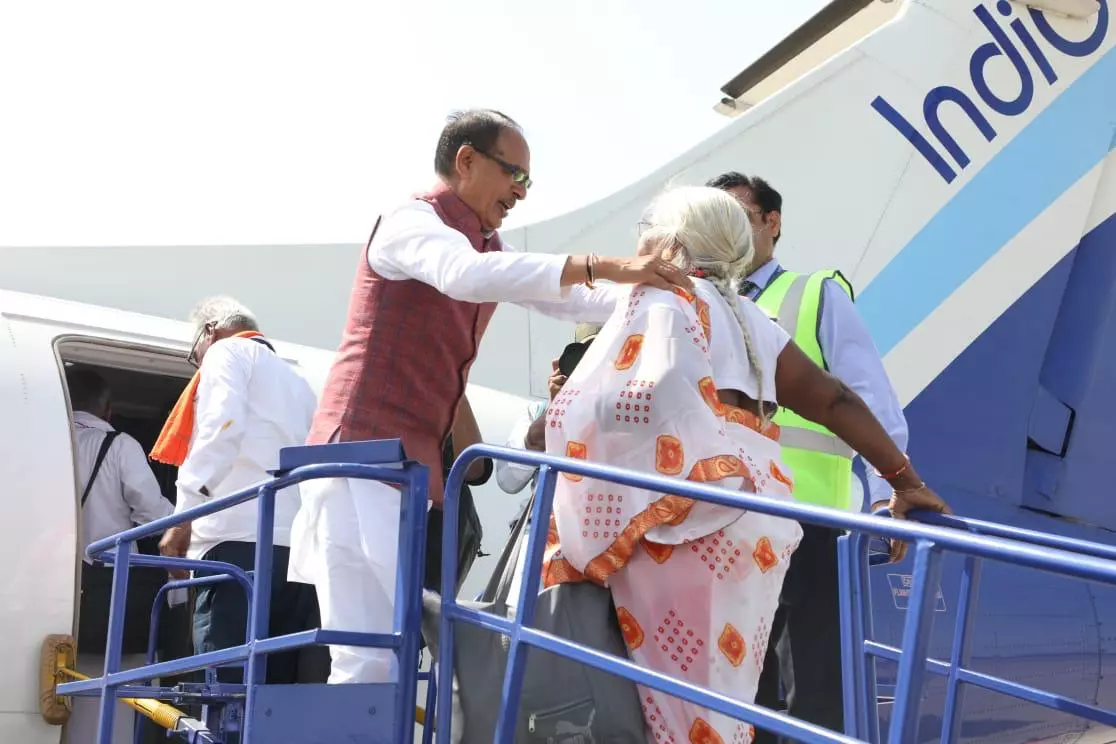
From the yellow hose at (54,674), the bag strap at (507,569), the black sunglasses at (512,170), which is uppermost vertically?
the black sunglasses at (512,170)

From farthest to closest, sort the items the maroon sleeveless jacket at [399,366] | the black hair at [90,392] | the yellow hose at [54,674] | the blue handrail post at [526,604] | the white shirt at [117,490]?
the black hair at [90,392], the white shirt at [117,490], the yellow hose at [54,674], the maroon sleeveless jacket at [399,366], the blue handrail post at [526,604]

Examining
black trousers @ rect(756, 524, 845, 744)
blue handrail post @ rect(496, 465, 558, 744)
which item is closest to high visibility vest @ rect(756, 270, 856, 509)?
black trousers @ rect(756, 524, 845, 744)

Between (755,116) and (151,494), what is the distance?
131 inches

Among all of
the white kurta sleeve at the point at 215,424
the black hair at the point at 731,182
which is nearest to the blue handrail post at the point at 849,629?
the black hair at the point at 731,182

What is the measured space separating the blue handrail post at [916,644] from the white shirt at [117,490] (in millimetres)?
3423


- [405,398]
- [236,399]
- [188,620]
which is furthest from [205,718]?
[188,620]

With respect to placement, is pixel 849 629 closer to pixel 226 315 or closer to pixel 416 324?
pixel 416 324

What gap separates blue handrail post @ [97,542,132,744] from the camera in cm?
273

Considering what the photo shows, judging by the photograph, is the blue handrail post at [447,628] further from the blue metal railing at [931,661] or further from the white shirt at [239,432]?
the white shirt at [239,432]

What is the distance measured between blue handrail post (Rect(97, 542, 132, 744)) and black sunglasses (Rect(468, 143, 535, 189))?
1212 millimetres

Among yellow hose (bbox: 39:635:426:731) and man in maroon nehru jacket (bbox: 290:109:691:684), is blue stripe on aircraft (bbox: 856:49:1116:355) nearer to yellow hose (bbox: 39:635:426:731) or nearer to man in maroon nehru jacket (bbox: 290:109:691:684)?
man in maroon nehru jacket (bbox: 290:109:691:684)

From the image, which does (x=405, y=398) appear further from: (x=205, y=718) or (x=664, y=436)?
(x=205, y=718)

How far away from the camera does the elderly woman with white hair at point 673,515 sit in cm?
219

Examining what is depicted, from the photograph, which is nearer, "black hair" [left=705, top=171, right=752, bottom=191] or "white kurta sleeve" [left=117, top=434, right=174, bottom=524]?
"black hair" [left=705, top=171, right=752, bottom=191]
